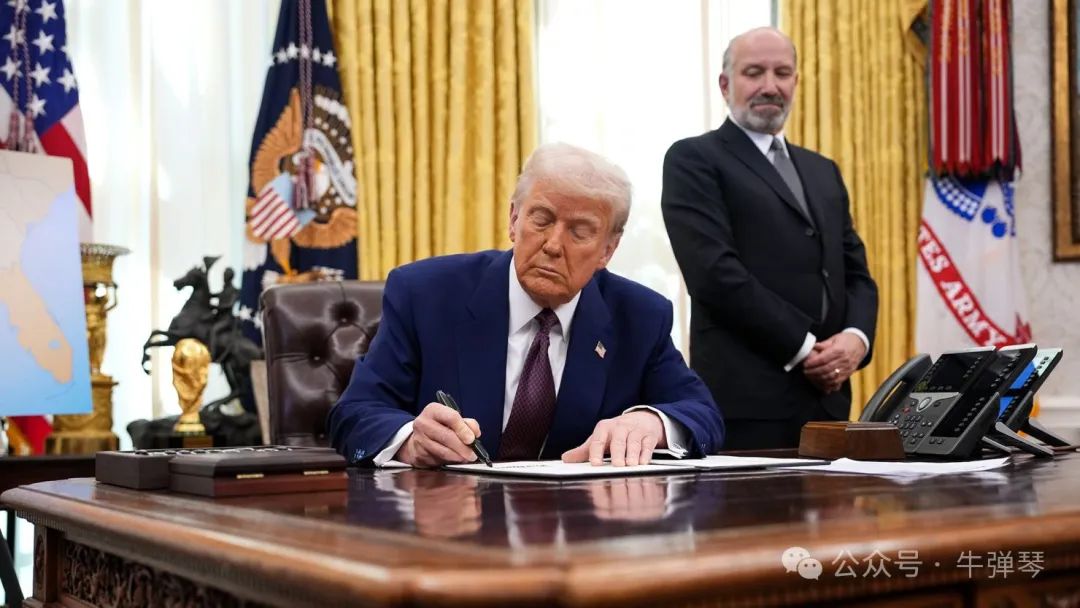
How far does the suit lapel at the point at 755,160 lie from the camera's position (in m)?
3.53

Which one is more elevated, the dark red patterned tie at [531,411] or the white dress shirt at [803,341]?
the white dress shirt at [803,341]

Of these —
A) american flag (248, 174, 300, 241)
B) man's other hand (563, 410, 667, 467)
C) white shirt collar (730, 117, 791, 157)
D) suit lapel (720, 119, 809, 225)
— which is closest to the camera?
man's other hand (563, 410, 667, 467)

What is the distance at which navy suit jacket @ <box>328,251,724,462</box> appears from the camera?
227 centimetres

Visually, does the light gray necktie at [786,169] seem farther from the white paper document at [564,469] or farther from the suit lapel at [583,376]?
the white paper document at [564,469]

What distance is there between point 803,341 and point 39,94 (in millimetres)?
2902

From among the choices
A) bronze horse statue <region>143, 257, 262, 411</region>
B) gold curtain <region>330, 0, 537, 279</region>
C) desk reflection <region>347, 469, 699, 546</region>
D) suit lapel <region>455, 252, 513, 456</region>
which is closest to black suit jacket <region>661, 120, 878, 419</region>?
suit lapel <region>455, 252, 513, 456</region>

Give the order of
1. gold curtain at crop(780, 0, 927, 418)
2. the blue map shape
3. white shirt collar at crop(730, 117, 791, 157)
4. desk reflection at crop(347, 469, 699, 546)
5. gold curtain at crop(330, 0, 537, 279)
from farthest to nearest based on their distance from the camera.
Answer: gold curtain at crop(780, 0, 927, 418) < gold curtain at crop(330, 0, 537, 279) < white shirt collar at crop(730, 117, 791, 157) < the blue map shape < desk reflection at crop(347, 469, 699, 546)

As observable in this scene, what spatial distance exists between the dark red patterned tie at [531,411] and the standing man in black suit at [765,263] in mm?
1163

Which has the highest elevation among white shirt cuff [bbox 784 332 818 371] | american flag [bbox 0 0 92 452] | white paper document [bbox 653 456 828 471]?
american flag [bbox 0 0 92 452]

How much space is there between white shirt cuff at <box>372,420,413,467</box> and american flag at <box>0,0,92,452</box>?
8.35ft

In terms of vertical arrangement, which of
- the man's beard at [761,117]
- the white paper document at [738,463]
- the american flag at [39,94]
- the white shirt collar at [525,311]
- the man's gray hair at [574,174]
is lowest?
the white paper document at [738,463]

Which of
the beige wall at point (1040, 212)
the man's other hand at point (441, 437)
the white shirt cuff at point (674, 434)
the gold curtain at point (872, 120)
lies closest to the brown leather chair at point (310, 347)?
the man's other hand at point (441, 437)

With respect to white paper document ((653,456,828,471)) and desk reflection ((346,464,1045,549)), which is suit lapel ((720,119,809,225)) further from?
desk reflection ((346,464,1045,549))

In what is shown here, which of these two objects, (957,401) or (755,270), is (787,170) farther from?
(957,401)
